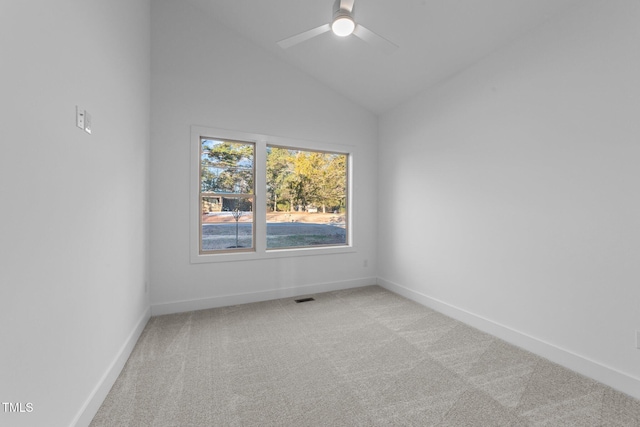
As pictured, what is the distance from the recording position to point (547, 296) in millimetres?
2336

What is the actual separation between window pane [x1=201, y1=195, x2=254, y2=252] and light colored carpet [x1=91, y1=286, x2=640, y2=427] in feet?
3.21

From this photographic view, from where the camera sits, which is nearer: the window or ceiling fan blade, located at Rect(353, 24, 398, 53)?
ceiling fan blade, located at Rect(353, 24, 398, 53)

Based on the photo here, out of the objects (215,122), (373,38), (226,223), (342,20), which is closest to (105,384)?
(226,223)

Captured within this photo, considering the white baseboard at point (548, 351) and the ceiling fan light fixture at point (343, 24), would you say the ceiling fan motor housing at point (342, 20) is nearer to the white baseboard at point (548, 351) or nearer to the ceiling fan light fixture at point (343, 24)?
the ceiling fan light fixture at point (343, 24)

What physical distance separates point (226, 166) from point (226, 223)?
756mm

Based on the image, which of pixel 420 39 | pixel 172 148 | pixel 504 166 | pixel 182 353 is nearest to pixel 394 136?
pixel 420 39

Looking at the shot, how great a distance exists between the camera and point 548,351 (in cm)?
230

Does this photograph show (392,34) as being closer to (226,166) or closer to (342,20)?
(342,20)

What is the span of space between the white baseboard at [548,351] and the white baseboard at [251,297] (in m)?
1.16

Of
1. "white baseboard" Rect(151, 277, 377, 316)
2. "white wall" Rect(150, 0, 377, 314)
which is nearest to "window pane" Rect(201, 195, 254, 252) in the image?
"white wall" Rect(150, 0, 377, 314)

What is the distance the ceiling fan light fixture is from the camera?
1.98 meters

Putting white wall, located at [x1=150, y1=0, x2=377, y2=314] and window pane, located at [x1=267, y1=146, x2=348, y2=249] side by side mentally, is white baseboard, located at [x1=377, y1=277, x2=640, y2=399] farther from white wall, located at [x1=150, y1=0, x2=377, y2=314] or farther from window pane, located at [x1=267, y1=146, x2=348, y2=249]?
window pane, located at [x1=267, y1=146, x2=348, y2=249]

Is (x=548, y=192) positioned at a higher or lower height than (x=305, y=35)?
lower

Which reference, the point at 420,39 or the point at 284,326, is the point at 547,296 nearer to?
the point at 284,326
